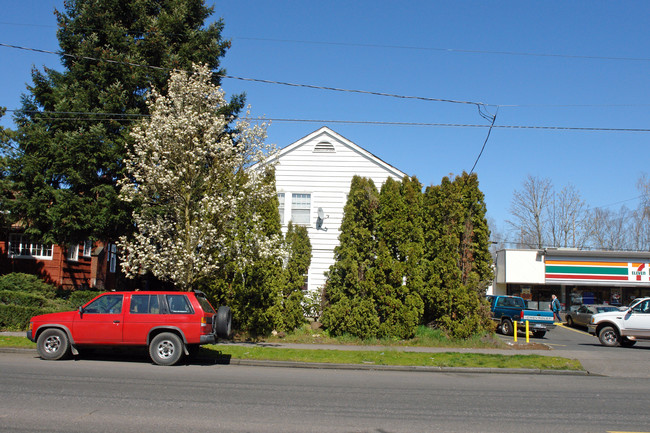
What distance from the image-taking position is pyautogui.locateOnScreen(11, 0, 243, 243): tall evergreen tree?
1906cm

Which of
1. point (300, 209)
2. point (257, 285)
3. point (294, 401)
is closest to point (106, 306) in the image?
point (257, 285)

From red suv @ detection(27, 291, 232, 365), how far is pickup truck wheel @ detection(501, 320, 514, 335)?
1595 cm

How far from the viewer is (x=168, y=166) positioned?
1570 cm

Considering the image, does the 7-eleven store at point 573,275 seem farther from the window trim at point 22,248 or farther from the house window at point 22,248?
the house window at point 22,248

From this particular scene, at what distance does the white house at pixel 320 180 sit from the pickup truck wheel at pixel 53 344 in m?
11.2

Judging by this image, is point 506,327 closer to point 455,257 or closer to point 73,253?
point 455,257

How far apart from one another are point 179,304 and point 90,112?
1017 centimetres

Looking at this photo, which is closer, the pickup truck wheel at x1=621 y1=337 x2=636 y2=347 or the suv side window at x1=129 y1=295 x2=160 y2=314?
the suv side window at x1=129 y1=295 x2=160 y2=314

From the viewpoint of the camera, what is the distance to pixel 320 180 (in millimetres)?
23188

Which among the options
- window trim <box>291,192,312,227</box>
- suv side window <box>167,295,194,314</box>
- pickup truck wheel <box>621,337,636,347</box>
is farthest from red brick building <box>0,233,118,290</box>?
pickup truck wheel <box>621,337,636,347</box>

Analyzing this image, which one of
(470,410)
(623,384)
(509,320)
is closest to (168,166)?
(470,410)

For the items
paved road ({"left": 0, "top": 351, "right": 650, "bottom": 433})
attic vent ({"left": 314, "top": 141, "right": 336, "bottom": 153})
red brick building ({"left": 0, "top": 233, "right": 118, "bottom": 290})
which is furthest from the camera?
red brick building ({"left": 0, "top": 233, "right": 118, "bottom": 290})

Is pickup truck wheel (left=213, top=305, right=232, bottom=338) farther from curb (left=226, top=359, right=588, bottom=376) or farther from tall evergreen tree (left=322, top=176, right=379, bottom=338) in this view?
tall evergreen tree (left=322, top=176, right=379, bottom=338)

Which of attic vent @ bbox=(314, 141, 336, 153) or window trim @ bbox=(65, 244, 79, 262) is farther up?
attic vent @ bbox=(314, 141, 336, 153)
